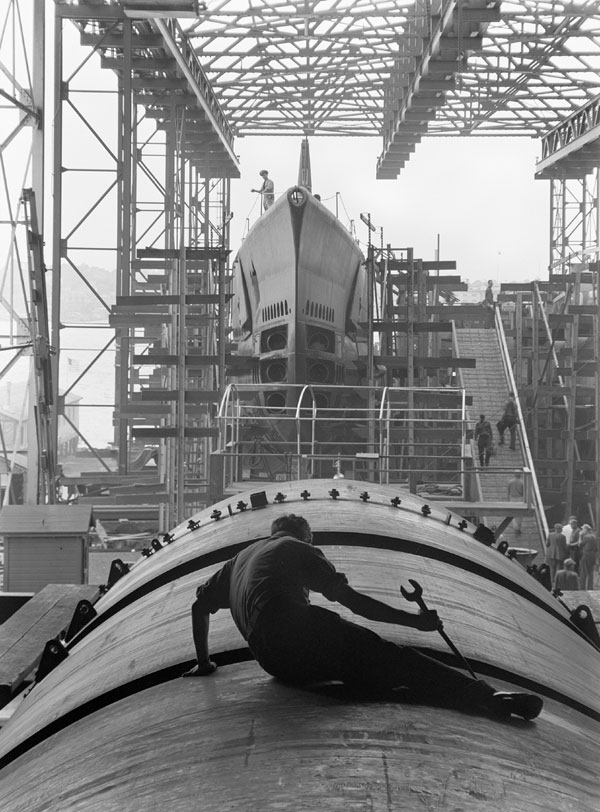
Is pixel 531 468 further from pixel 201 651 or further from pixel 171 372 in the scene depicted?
pixel 201 651

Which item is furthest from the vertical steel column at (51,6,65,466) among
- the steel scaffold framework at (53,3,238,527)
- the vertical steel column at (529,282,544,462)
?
the vertical steel column at (529,282,544,462)

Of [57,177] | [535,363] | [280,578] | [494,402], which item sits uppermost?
[57,177]

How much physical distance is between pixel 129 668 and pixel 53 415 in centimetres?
1691

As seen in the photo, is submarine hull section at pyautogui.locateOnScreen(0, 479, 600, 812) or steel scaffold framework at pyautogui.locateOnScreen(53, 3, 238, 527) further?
steel scaffold framework at pyautogui.locateOnScreen(53, 3, 238, 527)

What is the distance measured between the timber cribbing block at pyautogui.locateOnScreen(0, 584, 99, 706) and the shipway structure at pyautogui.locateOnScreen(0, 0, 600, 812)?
0.05m

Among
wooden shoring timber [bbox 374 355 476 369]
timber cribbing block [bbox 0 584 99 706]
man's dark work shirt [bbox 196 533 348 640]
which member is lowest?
timber cribbing block [bbox 0 584 99 706]

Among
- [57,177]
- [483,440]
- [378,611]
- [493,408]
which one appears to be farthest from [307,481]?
[493,408]

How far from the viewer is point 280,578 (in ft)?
9.09

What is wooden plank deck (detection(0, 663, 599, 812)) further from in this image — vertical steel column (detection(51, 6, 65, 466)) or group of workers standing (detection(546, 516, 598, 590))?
vertical steel column (detection(51, 6, 65, 466))

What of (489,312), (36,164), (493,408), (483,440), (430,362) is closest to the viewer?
(36,164)

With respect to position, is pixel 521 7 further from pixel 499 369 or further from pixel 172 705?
pixel 172 705

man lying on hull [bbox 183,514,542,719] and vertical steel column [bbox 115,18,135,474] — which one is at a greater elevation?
vertical steel column [bbox 115,18,135,474]

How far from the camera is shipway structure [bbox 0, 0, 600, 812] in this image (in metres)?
2.34

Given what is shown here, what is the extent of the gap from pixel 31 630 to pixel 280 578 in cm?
410
